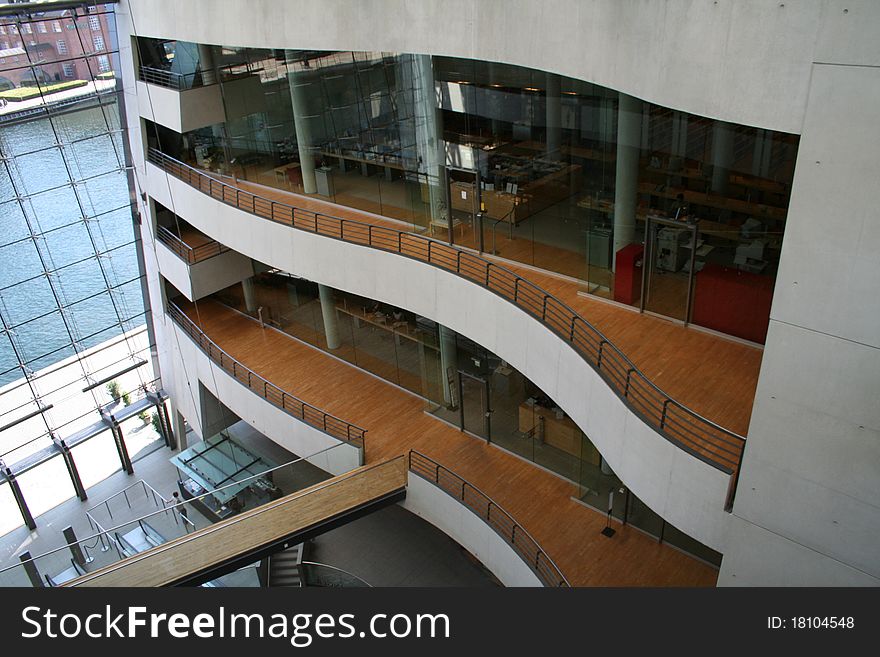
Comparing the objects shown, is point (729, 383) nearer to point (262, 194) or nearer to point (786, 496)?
point (786, 496)

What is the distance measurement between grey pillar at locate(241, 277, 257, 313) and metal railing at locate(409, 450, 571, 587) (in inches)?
281

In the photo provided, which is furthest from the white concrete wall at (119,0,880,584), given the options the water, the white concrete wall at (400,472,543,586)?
the water

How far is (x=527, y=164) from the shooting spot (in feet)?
39.0

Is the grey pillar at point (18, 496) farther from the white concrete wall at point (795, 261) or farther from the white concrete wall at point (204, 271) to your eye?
the white concrete wall at point (795, 261)

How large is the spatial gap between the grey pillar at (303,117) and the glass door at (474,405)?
5.28m

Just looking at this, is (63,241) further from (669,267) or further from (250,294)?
(669,267)

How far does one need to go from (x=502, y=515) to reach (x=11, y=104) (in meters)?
13.5

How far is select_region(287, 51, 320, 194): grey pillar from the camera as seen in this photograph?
14539 mm

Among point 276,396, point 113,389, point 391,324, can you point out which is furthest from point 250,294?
point 113,389

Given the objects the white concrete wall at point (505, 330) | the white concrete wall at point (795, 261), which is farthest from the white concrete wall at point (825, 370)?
the white concrete wall at point (505, 330)

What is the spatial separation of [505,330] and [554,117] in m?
3.24

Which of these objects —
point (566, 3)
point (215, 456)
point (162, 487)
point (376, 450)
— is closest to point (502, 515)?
point (376, 450)

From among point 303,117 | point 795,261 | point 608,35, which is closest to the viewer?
point 795,261

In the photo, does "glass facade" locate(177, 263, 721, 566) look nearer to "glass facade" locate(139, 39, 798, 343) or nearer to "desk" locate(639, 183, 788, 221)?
"glass facade" locate(139, 39, 798, 343)
